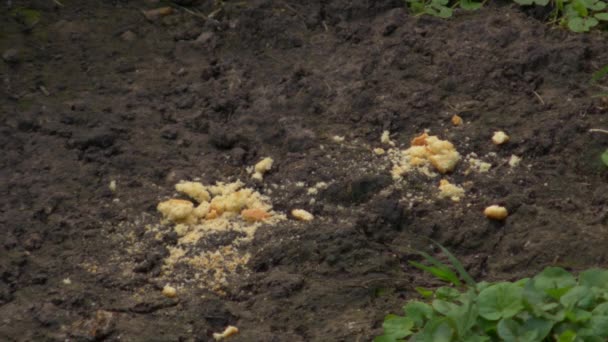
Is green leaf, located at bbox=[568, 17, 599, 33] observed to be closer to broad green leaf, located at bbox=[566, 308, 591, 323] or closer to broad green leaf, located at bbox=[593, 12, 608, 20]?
broad green leaf, located at bbox=[593, 12, 608, 20]

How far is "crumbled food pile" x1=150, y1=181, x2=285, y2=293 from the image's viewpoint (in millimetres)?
3150

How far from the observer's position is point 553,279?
2.70 meters

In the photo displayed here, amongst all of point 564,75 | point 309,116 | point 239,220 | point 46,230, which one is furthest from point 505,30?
point 46,230

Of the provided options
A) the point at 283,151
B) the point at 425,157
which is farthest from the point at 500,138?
the point at 283,151

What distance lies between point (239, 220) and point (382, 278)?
535 mm

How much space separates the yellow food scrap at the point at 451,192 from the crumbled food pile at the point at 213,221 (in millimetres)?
512

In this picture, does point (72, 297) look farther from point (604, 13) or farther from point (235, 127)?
point (604, 13)

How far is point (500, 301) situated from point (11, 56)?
7.48ft

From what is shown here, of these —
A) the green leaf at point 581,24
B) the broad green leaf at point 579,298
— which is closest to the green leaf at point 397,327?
the broad green leaf at point 579,298

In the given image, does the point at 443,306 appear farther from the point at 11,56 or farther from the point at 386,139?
the point at 11,56

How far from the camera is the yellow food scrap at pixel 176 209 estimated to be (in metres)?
3.32

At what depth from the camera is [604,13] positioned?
162 inches

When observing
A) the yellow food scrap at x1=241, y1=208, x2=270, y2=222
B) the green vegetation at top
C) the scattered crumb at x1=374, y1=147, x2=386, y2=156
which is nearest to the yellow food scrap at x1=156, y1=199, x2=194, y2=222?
the yellow food scrap at x1=241, y1=208, x2=270, y2=222

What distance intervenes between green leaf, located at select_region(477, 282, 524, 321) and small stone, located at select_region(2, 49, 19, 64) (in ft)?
7.27
